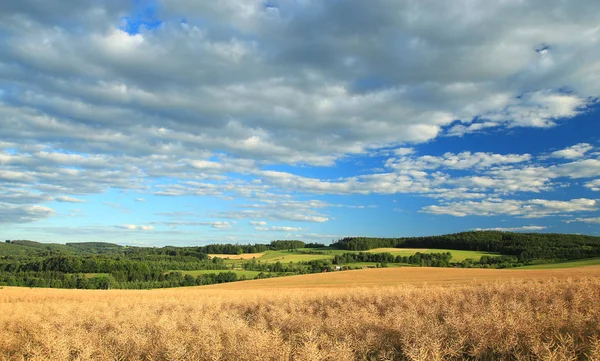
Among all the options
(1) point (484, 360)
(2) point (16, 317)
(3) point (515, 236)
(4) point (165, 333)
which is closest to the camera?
(1) point (484, 360)

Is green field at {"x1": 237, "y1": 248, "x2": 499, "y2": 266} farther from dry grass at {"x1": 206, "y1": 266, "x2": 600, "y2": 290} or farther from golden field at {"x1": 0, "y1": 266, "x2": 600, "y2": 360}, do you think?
golden field at {"x1": 0, "y1": 266, "x2": 600, "y2": 360}

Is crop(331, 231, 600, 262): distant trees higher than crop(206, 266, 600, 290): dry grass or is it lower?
higher

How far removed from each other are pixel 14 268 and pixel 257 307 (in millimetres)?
151211

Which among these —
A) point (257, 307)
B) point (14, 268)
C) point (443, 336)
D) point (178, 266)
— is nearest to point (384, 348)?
point (443, 336)

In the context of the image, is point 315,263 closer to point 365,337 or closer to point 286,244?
point 286,244

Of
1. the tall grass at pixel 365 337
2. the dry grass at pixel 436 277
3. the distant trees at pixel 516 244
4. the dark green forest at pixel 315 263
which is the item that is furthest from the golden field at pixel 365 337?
the distant trees at pixel 516 244

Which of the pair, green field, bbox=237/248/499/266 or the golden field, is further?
green field, bbox=237/248/499/266

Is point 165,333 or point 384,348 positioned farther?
point 165,333

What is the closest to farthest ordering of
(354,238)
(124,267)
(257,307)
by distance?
(257,307) < (124,267) < (354,238)

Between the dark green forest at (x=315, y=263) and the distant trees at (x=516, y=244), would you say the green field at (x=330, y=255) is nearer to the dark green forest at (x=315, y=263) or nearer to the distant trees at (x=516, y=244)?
the dark green forest at (x=315, y=263)

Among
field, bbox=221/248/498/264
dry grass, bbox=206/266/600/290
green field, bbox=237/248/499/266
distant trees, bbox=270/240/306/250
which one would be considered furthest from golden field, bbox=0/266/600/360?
distant trees, bbox=270/240/306/250

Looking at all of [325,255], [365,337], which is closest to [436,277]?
[365,337]

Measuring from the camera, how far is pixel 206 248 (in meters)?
188

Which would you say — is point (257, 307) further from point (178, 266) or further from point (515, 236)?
point (178, 266)
